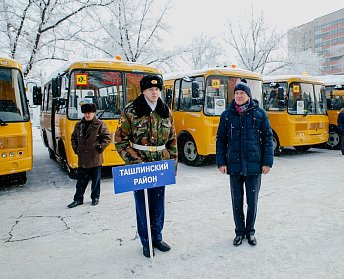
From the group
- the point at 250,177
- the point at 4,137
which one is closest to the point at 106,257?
the point at 250,177

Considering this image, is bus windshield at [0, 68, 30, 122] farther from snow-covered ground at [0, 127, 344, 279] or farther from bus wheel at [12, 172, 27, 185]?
snow-covered ground at [0, 127, 344, 279]

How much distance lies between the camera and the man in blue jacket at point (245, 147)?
3412 mm

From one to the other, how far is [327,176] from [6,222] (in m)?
6.37

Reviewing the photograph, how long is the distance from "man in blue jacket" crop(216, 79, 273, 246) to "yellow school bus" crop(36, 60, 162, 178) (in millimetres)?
3769

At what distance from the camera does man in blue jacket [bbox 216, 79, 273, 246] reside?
11.2 feet

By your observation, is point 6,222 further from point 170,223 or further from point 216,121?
point 216,121

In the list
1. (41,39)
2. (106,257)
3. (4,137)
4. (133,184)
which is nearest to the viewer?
(133,184)

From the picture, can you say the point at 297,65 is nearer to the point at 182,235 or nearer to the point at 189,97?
the point at 189,97

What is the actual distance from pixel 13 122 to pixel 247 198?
182 inches

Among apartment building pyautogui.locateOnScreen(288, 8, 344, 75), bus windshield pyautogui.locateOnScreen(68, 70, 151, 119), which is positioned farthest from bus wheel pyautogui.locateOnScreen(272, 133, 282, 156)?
apartment building pyautogui.locateOnScreen(288, 8, 344, 75)

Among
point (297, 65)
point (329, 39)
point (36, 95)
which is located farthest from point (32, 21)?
point (329, 39)

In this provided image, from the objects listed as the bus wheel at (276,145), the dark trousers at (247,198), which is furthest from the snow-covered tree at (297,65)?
the dark trousers at (247,198)

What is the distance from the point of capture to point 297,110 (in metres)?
9.91

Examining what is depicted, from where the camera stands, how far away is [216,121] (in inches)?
320
